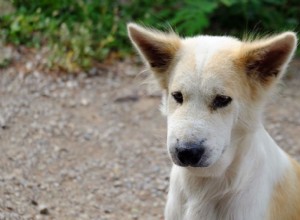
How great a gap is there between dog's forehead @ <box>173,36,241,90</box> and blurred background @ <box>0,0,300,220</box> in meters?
1.63

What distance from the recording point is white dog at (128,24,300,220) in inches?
144

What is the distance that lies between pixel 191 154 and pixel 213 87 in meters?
0.42

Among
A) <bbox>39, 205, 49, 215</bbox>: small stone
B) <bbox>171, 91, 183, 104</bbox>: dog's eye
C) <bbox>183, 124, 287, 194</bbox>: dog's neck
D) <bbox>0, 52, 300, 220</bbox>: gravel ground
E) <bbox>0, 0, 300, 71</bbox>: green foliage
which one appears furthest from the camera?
<bbox>0, 0, 300, 71</bbox>: green foliage

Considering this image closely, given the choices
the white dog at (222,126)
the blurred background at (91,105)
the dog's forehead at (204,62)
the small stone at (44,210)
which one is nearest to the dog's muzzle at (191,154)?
the white dog at (222,126)

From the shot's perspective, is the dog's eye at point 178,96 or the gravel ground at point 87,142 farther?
the gravel ground at point 87,142

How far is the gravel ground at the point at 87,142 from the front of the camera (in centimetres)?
552

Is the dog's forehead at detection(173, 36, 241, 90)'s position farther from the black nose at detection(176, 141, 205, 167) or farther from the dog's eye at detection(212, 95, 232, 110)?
the black nose at detection(176, 141, 205, 167)

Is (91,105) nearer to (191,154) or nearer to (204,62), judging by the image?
(204,62)

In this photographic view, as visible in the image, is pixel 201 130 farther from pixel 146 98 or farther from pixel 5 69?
pixel 5 69

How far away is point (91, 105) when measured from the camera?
23.6 feet

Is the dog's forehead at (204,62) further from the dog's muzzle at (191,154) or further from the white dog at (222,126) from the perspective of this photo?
the dog's muzzle at (191,154)

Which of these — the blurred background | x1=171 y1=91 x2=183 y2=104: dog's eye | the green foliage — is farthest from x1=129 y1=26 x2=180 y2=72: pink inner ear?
the green foliage

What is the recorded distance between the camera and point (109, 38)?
7914mm

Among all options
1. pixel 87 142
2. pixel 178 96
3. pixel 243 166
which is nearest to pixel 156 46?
pixel 178 96
